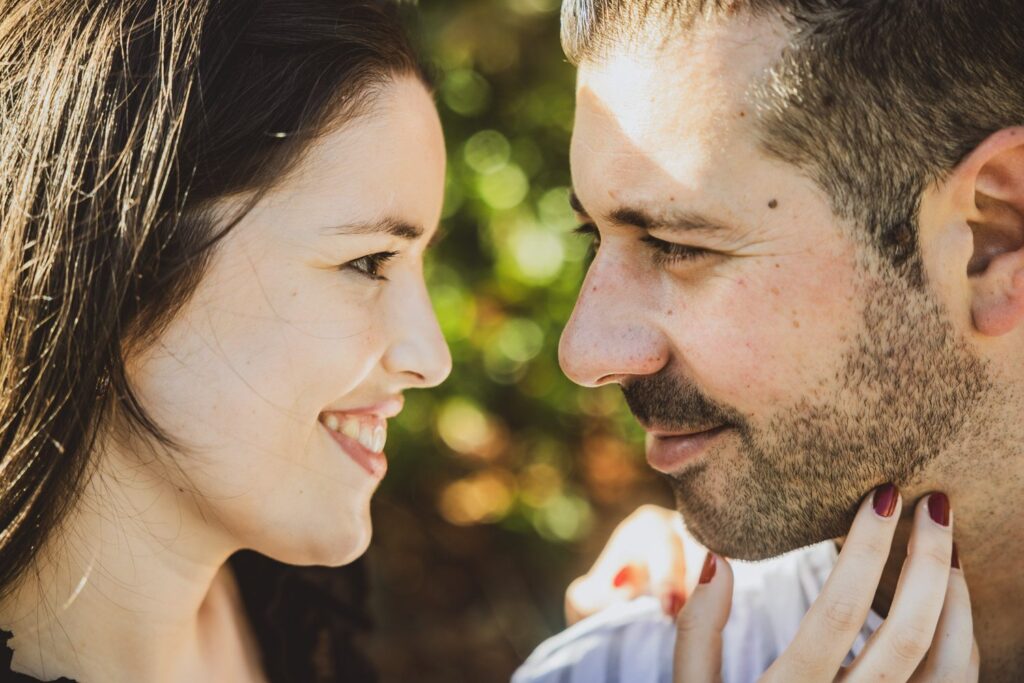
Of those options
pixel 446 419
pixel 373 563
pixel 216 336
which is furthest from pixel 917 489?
pixel 373 563

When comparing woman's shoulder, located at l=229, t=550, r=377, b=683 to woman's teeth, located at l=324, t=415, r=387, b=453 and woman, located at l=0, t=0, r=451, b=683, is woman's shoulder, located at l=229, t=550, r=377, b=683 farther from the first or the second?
woman's teeth, located at l=324, t=415, r=387, b=453

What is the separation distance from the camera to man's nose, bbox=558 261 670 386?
235 cm

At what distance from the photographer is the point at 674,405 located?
94.7 inches

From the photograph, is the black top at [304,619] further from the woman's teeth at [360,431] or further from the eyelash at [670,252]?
the eyelash at [670,252]

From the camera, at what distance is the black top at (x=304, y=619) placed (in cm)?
277

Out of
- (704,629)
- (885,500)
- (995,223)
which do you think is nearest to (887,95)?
(995,223)

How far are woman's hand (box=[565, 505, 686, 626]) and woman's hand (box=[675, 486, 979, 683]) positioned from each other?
20.8 inches

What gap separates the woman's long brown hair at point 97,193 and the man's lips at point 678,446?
1.12m

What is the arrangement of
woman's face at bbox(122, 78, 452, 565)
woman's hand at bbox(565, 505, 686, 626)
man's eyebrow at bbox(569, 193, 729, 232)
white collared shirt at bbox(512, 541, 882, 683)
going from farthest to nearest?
woman's hand at bbox(565, 505, 686, 626)
white collared shirt at bbox(512, 541, 882, 683)
man's eyebrow at bbox(569, 193, 729, 232)
woman's face at bbox(122, 78, 452, 565)

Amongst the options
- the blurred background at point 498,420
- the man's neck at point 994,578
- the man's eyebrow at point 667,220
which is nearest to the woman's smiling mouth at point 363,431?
the man's eyebrow at point 667,220

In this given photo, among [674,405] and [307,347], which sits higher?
[674,405]

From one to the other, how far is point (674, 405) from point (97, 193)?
1367mm

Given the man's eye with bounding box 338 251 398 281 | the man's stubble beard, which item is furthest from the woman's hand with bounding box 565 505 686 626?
the man's eye with bounding box 338 251 398 281

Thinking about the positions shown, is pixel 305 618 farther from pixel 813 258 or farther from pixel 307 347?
pixel 813 258
